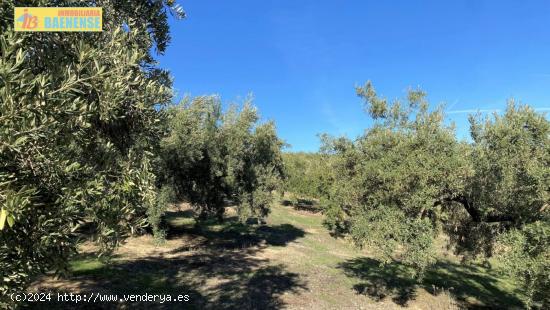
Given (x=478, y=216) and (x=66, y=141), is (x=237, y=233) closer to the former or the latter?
(x=478, y=216)

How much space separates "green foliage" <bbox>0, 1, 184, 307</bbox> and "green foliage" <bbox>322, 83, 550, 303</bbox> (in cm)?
1257

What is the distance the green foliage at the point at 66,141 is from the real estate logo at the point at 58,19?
0.16 meters

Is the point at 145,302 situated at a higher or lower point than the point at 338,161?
lower

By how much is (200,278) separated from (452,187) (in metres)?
14.6

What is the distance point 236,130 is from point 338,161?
10758 millimetres

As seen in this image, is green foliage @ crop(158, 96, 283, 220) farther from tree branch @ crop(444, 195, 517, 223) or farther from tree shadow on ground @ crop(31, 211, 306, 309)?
tree branch @ crop(444, 195, 517, 223)

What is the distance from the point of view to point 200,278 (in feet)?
67.3

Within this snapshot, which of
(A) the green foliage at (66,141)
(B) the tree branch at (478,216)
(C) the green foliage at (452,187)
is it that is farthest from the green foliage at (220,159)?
(A) the green foliage at (66,141)

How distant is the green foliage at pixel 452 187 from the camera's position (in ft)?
45.7

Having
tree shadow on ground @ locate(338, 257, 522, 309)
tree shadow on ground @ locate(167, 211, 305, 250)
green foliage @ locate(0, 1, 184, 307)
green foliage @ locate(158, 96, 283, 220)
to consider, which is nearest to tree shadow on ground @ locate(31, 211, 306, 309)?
tree shadow on ground @ locate(167, 211, 305, 250)

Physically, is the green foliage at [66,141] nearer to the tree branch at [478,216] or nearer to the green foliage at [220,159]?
the tree branch at [478,216]

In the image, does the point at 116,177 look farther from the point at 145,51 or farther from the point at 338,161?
the point at 338,161

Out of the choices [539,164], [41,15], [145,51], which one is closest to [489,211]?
[539,164]

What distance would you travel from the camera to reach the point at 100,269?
19.1 metres
